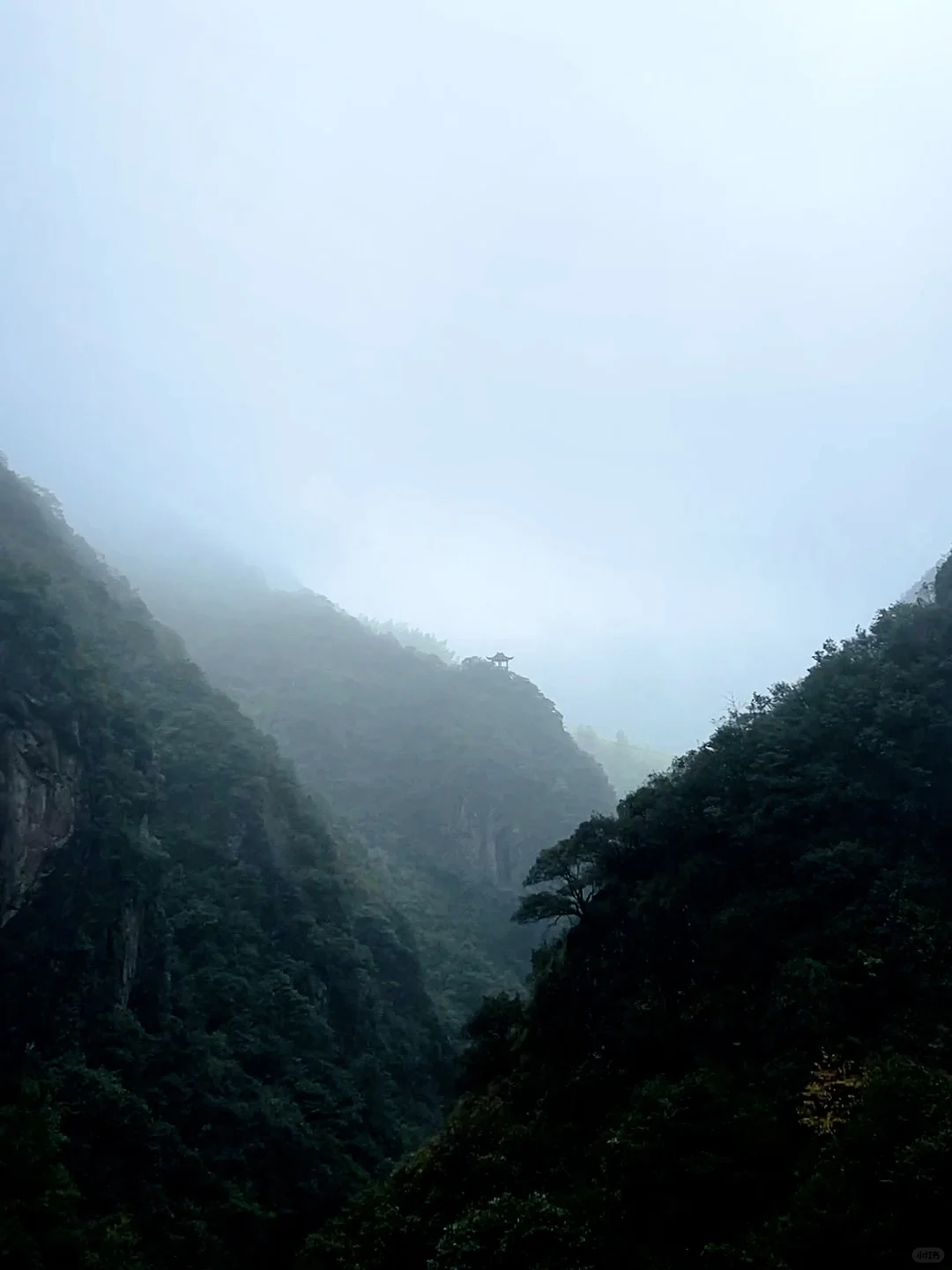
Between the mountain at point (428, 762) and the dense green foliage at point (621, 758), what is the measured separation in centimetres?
2749

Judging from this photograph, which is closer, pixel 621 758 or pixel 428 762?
pixel 428 762

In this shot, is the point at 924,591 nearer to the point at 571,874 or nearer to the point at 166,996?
the point at 571,874

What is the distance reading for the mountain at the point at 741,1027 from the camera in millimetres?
13172

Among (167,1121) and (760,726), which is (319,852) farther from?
(760,726)

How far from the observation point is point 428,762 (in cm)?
7506

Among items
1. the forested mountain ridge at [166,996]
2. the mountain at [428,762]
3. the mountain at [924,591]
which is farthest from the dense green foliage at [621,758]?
the forested mountain ridge at [166,996]

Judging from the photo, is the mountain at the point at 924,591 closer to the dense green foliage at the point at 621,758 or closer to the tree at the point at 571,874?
the tree at the point at 571,874

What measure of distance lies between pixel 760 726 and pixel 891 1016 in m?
9.75

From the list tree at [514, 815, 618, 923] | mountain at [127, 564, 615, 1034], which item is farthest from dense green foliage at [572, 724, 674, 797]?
tree at [514, 815, 618, 923]

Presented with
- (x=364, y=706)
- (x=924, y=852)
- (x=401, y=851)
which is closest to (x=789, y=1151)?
(x=924, y=852)

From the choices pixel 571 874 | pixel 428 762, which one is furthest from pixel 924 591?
pixel 428 762

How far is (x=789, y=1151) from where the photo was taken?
47.6ft

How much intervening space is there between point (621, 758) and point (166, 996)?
316 ft

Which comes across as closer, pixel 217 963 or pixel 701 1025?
pixel 701 1025
